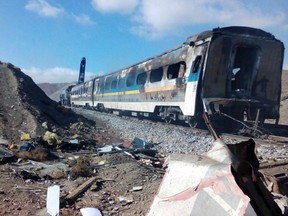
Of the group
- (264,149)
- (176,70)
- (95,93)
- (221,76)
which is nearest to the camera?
(264,149)

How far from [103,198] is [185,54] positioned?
8167 mm

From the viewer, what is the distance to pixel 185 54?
38.5ft

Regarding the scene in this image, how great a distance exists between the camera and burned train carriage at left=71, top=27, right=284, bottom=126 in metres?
10.6

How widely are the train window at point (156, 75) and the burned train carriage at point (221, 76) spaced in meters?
0.09

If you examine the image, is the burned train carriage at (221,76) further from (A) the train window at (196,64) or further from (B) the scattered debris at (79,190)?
(B) the scattered debris at (79,190)

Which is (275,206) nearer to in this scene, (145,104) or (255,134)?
(255,134)

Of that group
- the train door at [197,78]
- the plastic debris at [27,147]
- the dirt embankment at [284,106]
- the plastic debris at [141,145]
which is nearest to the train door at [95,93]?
the dirt embankment at [284,106]

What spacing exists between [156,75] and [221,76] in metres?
4.22

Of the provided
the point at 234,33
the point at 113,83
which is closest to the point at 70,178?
the point at 234,33

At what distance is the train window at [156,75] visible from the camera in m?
14.1

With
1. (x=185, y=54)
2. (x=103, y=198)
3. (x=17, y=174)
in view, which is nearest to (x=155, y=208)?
(x=103, y=198)

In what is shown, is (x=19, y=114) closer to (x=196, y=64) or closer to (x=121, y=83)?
(x=196, y=64)

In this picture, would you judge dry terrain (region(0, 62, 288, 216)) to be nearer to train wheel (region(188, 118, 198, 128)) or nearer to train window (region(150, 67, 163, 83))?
train wheel (region(188, 118, 198, 128))

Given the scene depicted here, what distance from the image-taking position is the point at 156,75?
14.5 meters
